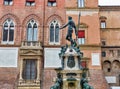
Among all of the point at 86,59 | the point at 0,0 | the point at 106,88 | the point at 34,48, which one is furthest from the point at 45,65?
the point at 0,0

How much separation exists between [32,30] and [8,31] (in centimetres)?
316

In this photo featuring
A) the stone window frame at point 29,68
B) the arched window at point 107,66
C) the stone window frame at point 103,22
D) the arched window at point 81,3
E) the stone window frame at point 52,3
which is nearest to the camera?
the stone window frame at point 29,68

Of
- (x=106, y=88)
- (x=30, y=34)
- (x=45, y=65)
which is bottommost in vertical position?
(x=106, y=88)

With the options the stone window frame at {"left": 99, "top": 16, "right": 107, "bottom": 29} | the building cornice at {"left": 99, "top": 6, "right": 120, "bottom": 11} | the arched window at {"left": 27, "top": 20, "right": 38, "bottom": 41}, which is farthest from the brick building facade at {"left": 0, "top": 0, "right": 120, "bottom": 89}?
the stone window frame at {"left": 99, "top": 16, "right": 107, "bottom": 29}

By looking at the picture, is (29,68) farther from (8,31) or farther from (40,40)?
(8,31)

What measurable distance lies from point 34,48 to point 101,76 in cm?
916

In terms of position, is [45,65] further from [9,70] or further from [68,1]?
[68,1]

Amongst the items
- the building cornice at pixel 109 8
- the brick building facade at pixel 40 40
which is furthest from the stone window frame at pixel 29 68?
the building cornice at pixel 109 8

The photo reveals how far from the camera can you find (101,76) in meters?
38.3

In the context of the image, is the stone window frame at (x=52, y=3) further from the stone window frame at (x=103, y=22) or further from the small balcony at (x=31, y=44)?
the stone window frame at (x=103, y=22)

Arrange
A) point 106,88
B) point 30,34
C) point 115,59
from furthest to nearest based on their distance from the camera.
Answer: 1. point 115,59
2. point 30,34
3. point 106,88

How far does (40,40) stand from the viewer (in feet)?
130

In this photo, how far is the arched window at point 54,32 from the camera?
4000 cm

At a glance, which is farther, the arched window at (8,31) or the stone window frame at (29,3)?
the stone window frame at (29,3)
